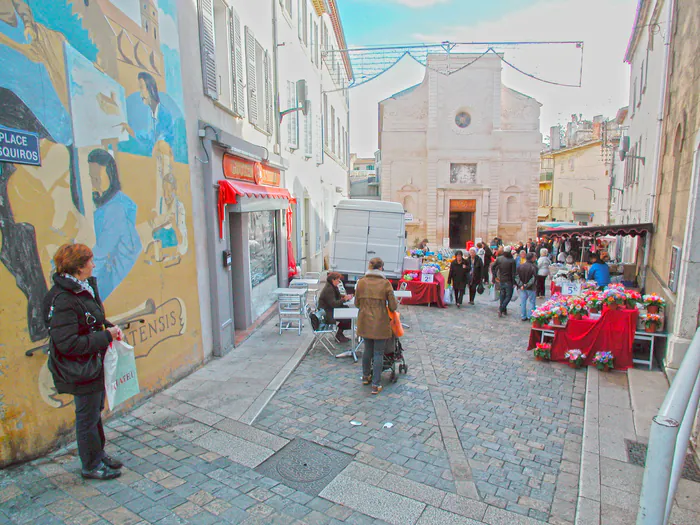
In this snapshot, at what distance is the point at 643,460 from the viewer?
4.39m

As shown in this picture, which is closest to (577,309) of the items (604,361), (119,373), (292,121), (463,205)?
(604,361)

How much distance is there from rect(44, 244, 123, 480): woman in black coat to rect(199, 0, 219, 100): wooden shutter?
14.6ft

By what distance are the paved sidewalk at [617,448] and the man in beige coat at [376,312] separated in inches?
101

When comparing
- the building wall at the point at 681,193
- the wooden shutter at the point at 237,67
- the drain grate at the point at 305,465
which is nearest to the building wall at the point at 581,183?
the building wall at the point at 681,193

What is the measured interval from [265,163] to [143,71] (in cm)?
460

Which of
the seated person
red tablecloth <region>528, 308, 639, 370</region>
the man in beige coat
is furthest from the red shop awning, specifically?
red tablecloth <region>528, 308, 639, 370</region>

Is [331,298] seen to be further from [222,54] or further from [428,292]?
[428,292]

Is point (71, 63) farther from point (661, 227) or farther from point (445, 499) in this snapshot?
point (661, 227)

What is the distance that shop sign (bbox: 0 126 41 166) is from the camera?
359 centimetres

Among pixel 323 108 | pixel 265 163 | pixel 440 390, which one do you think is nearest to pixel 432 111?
pixel 323 108

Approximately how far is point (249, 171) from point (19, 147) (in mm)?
5287

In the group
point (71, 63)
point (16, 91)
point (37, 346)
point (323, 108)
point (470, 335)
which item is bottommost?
point (470, 335)

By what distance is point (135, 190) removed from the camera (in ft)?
17.4

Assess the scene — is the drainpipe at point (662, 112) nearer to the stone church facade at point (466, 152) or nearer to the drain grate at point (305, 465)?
the drain grate at point (305, 465)
